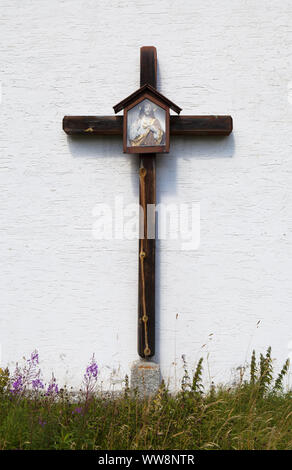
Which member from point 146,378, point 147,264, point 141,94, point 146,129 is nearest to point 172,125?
point 146,129

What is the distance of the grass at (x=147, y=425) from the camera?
7.06 feet

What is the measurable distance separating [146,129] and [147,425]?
2.16 meters

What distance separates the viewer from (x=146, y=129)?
3035mm

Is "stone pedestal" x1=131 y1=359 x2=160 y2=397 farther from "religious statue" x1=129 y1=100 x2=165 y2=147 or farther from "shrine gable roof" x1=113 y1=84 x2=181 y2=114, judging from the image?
"shrine gable roof" x1=113 y1=84 x2=181 y2=114

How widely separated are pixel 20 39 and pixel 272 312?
3288 millimetres

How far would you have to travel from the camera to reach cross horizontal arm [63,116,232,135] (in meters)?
3.14

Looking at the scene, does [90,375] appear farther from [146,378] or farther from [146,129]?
[146,129]

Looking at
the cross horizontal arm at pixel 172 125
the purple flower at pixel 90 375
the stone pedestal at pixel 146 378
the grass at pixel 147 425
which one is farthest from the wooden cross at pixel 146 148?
the grass at pixel 147 425

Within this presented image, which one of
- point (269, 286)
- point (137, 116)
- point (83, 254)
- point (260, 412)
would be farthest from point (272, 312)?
point (137, 116)

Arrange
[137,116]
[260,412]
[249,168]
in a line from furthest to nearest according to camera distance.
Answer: [249,168] → [137,116] → [260,412]

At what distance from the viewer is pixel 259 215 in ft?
10.6

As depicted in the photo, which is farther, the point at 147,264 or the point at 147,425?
the point at 147,264

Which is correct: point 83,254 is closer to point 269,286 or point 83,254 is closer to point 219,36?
point 269,286

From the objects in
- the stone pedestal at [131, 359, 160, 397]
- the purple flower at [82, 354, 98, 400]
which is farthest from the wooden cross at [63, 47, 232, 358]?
the purple flower at [82, 354, 98, 400]
